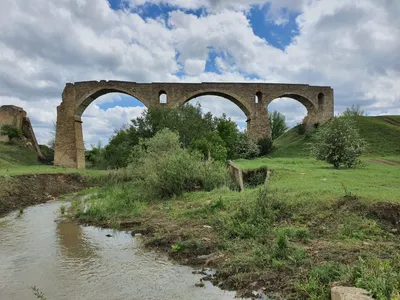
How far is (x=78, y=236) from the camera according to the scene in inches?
344

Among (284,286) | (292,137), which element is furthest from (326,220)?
(292,137)

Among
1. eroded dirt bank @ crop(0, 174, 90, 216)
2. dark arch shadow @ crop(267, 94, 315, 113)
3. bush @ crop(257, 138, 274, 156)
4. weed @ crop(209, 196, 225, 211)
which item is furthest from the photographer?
dark arch shadow @ crop(267, 94, 315, 113)

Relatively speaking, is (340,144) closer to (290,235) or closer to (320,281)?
(290,235)

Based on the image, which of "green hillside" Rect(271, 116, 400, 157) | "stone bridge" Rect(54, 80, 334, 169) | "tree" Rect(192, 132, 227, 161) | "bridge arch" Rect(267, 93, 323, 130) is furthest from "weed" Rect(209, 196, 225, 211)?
"bridge arch" Rect(267, 93, 323, 130)

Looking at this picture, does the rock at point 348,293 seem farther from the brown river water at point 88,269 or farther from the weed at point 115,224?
the weed at point 115,224

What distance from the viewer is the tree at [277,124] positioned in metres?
52.8

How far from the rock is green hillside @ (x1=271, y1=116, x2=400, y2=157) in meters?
22.1

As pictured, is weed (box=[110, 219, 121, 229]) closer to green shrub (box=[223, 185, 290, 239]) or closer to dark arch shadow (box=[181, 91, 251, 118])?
green shrub (box=[223, 185, 290, 239])

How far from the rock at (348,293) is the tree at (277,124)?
49.3 m

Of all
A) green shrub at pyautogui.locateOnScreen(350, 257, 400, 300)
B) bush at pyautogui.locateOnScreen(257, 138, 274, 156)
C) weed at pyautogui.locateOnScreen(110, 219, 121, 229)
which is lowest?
weed at pyautogui.locateOnScreen(110, 219, 121, 229)

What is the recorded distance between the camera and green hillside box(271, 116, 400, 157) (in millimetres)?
27078

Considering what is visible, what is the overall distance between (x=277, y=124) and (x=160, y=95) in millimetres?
25414

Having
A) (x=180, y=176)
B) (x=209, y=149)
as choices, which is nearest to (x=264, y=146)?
(x=209, y=149)

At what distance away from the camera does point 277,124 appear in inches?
2103
